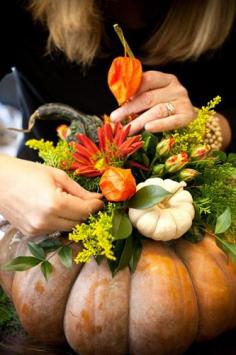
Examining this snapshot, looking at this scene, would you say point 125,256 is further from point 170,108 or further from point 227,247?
point 170,108

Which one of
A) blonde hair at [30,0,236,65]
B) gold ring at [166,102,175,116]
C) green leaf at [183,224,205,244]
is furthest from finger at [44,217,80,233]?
blonde hair at [30,0,236,65]

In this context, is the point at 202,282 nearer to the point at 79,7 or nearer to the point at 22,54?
the point at 79,7

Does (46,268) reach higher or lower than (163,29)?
lower

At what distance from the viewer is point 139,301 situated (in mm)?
503

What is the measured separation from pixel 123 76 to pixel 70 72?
17.7 inches

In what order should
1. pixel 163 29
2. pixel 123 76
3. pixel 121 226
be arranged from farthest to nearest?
pixel 163 29 < pixel 123 76 < pixel 121 226

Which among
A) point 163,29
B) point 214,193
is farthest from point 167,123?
point 163,29

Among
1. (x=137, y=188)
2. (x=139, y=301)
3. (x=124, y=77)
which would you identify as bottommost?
(x=139, y=301)

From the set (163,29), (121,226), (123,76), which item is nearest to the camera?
(121,226)

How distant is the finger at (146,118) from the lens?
24.9 inches

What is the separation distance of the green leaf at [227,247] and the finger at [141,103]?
0.24 m

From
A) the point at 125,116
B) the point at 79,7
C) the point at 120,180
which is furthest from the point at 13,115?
the point at 120,180

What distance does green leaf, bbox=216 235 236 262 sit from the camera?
1.73ft

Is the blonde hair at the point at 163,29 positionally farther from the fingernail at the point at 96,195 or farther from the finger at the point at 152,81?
the fingernail at the point at 96,195
